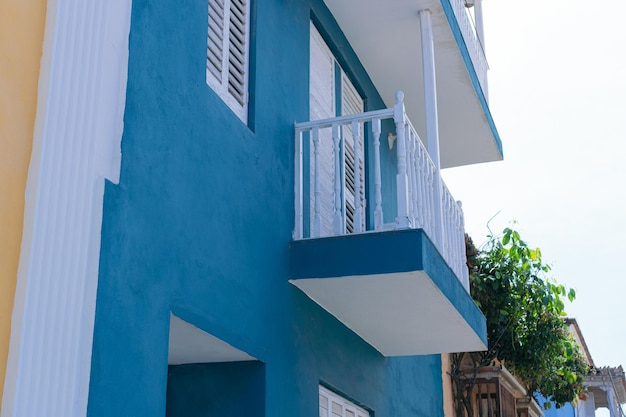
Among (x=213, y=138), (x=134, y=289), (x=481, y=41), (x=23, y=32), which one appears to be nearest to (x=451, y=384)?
(x=481, y=41)

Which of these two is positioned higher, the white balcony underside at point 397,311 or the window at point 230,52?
the window at point 230,52

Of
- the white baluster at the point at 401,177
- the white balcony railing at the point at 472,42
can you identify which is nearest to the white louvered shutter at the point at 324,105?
the white baluster at the point at 401,177

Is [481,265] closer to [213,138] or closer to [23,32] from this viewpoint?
[213,138]

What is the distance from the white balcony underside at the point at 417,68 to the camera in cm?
904

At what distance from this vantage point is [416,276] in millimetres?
6984

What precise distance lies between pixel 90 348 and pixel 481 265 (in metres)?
8.75

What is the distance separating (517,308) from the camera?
12.3 metres

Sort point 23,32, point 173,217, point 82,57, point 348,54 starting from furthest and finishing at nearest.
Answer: point 348,54 → point 173,217 → point 82,57 → point 23,32

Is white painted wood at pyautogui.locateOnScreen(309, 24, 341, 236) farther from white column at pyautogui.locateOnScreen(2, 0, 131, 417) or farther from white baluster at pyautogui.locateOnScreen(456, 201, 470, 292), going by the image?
white column at pyautogui.locateOnScreen(2, 0, 131, 417)

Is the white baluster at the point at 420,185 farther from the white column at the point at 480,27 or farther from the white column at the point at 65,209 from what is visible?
the white column at the point at 480,27

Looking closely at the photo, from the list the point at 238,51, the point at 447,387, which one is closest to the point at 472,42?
the point at 447,387

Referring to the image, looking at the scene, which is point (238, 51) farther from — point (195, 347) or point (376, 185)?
point (195, 347)

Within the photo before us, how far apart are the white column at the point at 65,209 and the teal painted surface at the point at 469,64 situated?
473 cm

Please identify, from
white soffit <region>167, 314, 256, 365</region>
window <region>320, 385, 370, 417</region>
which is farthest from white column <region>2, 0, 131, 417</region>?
window <region>320, 385, 370, 417</region>
